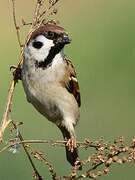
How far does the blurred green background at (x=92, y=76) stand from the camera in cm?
420

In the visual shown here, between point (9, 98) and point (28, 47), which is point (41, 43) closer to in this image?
point (28, 47)

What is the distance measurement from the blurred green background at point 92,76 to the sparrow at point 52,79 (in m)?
0.33

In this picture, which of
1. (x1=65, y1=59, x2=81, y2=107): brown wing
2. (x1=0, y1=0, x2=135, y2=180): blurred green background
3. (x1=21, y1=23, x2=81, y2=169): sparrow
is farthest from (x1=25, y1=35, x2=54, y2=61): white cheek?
(x1=0, y1=0, x2=135, y2=180): blurred green background

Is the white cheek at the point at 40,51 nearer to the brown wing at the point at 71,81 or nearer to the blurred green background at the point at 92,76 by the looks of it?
the brown wing at the point at 71,81

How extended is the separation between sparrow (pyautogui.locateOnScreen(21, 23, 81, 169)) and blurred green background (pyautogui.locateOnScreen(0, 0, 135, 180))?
0.33 metres

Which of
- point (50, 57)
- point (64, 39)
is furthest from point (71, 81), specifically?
point (64, 39)

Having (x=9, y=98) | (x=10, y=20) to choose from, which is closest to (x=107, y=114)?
(x=10, y=20)

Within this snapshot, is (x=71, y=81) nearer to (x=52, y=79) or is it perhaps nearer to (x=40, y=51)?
(x=52, y=79)

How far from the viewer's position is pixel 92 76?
563cm

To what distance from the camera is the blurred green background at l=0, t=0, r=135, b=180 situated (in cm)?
420

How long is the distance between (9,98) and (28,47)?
854mm

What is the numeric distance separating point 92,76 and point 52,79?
2272mm

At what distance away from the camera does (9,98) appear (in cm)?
233

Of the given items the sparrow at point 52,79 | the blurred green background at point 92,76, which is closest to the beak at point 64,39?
the sparrow at point 52,79
